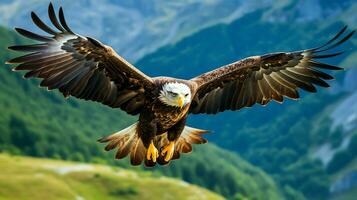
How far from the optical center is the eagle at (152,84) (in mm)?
18750

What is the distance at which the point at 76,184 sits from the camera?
493 ft

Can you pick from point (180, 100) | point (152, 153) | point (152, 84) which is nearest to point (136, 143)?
point (152, 153)

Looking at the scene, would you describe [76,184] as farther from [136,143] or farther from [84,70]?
[84,70]

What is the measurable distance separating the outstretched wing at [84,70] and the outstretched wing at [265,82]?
7.30 ft

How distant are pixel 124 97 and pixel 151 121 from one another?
1136 millimetres

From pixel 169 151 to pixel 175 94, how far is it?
7.97ft

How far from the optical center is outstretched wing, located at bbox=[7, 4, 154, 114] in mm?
19031

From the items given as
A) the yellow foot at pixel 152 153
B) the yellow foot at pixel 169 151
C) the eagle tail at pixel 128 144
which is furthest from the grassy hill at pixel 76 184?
the yellow foot at pixel 152 153

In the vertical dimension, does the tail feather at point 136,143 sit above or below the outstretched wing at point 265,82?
below

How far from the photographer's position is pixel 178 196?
16025cm

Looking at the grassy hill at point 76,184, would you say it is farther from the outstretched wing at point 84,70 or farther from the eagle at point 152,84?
the outstretched wing at point 84,70

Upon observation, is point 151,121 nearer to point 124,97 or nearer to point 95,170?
point 124,97

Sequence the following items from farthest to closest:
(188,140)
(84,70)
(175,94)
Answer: (188,140) < (84,70) < (175,94)

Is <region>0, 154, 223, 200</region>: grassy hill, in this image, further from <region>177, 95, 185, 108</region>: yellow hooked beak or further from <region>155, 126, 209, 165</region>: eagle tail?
<region>177, 95, 185, 108</region>: yellow hooked beak
